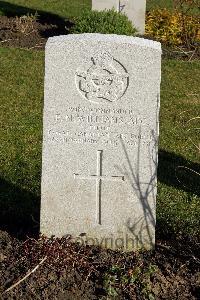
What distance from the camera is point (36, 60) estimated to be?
35.2 feet

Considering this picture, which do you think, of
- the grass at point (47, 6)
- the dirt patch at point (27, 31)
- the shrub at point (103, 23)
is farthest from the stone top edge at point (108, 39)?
the grass at point (47, 6)

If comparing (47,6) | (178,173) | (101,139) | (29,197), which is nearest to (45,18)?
(47,6)

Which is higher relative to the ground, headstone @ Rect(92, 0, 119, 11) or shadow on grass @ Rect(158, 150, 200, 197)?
headstone @ Rect(92, 0, 119, 11)

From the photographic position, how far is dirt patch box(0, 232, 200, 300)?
169 inches

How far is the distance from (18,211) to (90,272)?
1285mm

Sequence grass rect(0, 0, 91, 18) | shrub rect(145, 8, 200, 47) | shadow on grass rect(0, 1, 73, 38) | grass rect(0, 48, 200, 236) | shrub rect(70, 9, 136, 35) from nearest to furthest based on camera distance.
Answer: grass rect(0, 48, 200, 236)
shrub rect(70, 9, 136, 35)
shrub rect(145, 8, 200, 47)
shadow on grass rect(0, 1, 73, 38)
grass rect(0, 0, 91, 18)

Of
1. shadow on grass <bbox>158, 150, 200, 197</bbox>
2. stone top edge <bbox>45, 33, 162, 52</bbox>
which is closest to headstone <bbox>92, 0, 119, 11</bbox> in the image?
shadow on grass <bbox>158, 150, 200, 197</bbox>

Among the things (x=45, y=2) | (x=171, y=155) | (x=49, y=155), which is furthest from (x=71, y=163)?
(x=45, y=2)

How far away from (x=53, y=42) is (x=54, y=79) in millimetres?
265

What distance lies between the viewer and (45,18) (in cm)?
1404

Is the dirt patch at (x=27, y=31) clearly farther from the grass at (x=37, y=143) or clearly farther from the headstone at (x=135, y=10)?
the headstone at (x=135, y=10)

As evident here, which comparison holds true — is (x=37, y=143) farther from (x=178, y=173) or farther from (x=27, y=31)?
(x=27, y=31)

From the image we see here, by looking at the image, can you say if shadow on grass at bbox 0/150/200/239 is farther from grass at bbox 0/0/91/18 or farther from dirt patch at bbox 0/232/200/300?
grass at bbox 0/0/91/18

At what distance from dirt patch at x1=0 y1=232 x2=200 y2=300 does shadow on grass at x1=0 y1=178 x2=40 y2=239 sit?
323 mm
